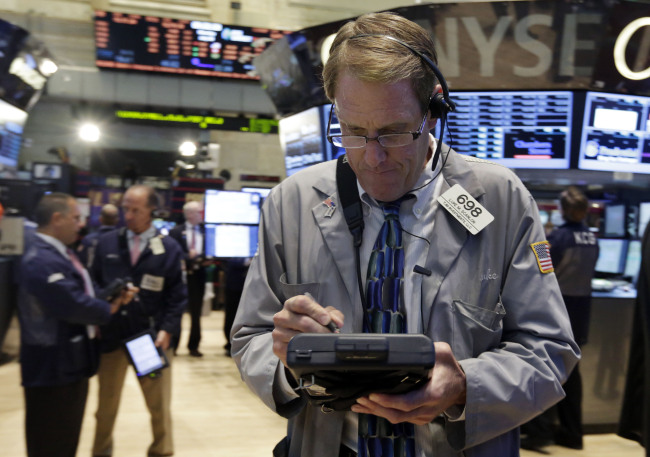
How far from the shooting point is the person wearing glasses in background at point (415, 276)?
121 centimetres

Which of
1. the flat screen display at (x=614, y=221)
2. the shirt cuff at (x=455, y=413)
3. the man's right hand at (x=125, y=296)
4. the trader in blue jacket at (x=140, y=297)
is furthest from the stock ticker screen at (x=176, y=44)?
the shirt cuff at (x=455, y=413)

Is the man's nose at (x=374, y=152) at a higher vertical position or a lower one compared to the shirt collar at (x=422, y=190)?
higher

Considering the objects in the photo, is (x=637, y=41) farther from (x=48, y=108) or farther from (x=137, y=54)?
Answer: (x=48, y=108)

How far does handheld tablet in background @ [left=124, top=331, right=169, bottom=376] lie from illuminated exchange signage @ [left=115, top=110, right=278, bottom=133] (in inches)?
316

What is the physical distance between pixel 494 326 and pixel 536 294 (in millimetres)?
106

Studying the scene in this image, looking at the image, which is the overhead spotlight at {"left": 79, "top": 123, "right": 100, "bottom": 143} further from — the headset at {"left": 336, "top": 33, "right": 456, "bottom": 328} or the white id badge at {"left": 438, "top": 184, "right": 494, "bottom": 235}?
the white id badge at {"left": 438, "top": 184, "right": 494, "bottom": 235}

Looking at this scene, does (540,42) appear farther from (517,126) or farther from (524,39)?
(517,126)

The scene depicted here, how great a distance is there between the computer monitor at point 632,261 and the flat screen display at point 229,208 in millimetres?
3928

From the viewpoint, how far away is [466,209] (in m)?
1.32

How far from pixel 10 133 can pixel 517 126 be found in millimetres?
5663

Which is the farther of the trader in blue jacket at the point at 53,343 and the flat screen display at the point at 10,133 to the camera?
the flat screen display at the point at 10,133

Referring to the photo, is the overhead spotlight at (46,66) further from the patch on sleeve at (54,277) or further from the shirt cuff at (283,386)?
the shirt cuff at (283,386)

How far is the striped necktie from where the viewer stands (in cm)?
127

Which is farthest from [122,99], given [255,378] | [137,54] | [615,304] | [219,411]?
[255,378]
